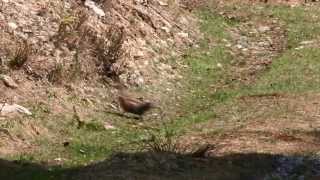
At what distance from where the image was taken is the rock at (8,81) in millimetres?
9836

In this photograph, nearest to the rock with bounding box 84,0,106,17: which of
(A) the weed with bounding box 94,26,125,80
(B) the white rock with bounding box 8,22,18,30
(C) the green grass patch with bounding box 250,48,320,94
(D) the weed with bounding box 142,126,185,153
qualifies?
(A) the weed with bounding box 94,26,125,80

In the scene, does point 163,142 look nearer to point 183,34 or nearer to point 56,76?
point 56,76

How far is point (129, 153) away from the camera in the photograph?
8.39 metres

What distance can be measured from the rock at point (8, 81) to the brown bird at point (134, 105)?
162cm

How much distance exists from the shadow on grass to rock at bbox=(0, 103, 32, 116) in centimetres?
136

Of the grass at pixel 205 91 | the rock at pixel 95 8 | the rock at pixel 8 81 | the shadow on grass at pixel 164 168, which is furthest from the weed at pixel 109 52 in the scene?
the shadow on grass at pixel 164 168

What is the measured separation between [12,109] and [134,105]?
201 cm

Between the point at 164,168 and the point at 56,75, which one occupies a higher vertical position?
the point at 164,168

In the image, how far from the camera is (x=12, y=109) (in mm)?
9273

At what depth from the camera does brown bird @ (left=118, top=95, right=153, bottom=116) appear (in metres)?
10.5

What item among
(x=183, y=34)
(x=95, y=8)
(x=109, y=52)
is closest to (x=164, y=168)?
(x=109, y=52)

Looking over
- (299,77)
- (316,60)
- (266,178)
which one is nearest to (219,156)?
(266,178)

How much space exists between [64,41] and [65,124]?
222 centimetres

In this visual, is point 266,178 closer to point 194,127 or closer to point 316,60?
point 194,127
